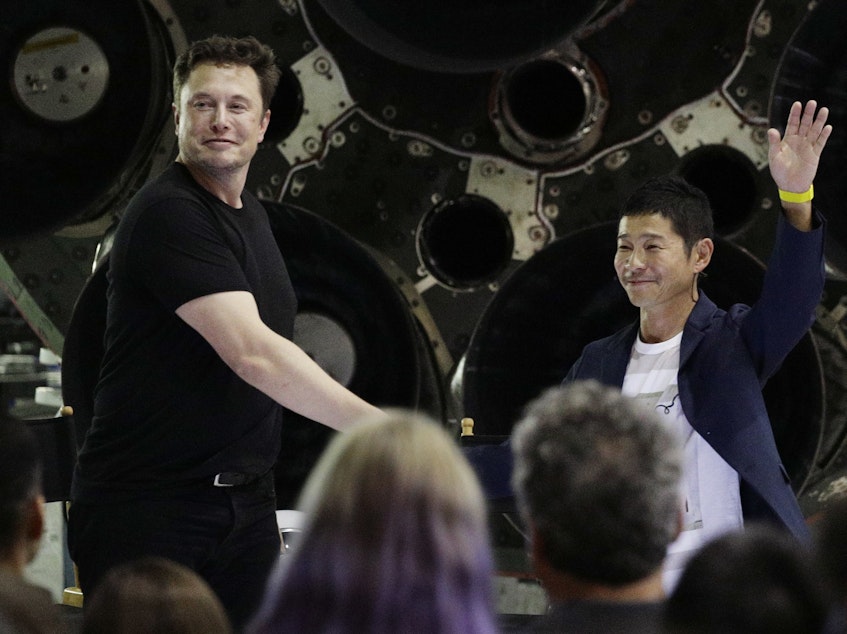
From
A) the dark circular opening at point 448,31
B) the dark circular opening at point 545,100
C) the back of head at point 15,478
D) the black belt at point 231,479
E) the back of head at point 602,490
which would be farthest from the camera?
the dark circular opening at point 545,100

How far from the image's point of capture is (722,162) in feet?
12.9

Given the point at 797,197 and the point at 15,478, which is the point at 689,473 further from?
the point at 15,478

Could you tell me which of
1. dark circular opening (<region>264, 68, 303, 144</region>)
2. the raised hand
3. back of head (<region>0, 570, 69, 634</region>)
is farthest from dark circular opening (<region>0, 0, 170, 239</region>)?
back of head (<region>0, 570, 69, 634</region>)

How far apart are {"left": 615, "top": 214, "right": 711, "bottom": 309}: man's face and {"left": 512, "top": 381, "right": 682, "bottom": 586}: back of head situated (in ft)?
4.24

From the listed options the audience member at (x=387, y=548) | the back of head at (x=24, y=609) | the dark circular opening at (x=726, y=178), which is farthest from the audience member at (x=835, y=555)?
the dark circular opening at (x=726, y=178)

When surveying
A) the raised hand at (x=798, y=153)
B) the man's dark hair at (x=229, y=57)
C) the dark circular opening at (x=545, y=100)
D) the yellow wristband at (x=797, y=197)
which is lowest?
the yellow wristband at (x=797, y=197)

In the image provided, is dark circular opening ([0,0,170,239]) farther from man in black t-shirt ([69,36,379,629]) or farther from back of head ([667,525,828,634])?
back of head ([667,525,828,634])

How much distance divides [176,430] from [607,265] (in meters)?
1.69

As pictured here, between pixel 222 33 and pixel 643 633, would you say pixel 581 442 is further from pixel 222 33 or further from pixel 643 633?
pixel 222 33

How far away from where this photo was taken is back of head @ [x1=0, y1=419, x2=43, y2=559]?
167cm

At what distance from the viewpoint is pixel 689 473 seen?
257cm

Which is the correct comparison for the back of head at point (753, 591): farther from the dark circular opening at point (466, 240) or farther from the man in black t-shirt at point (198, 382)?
the dark circular opening at point (466, 240)

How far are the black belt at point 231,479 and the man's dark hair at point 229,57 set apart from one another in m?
0.70

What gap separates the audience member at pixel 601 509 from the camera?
1.41 m
